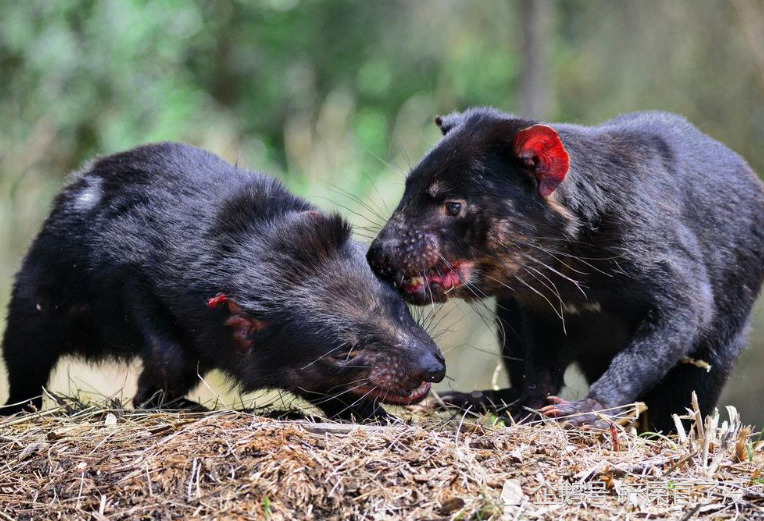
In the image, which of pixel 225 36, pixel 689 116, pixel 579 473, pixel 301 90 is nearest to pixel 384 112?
pixel 301 90

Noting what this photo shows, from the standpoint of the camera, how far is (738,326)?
18.4 feet

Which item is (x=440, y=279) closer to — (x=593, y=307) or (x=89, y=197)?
(x=593, y=307)

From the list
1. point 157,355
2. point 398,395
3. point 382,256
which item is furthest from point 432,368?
point 157,355

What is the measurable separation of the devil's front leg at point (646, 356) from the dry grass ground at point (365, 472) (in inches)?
8.1

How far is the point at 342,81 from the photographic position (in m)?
17.9

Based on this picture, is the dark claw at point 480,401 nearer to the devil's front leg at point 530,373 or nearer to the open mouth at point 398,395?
the devil's front leg at point 530,373

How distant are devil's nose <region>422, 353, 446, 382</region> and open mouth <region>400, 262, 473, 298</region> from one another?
0.39m

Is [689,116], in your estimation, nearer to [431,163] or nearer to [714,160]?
[714,160]

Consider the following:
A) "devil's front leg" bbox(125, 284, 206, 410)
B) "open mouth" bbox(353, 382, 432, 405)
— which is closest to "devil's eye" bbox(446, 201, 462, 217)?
"open mouth" bbox(353, 382, 432, 405)

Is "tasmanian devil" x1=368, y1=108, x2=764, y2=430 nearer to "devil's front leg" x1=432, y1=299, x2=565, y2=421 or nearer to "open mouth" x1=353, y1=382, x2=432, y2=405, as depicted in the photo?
"devil's front leg" x1=432, y1=299, x2=565, y2=421

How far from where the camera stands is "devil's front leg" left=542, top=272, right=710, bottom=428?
15.4 ft

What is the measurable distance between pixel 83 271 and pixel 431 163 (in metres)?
2.01

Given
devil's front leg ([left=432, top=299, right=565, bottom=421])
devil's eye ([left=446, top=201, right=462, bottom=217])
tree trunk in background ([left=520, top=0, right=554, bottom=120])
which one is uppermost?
tree trunk in background ([left=520, top=0, right=554, bottom=120])

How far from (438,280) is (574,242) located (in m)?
0.74
